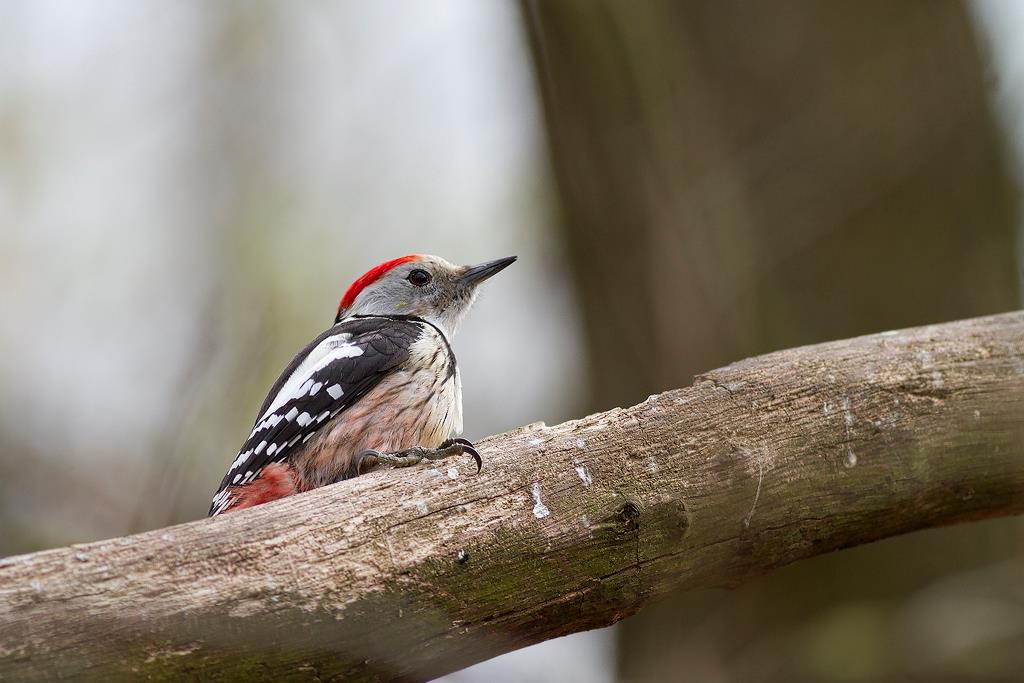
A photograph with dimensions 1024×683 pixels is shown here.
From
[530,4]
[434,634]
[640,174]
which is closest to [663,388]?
[640,174]

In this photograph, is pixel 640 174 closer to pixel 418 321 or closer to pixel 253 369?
pixel 418 321

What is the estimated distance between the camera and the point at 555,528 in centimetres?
236

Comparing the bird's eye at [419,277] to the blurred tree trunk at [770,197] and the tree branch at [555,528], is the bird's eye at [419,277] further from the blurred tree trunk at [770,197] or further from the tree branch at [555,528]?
the tree branch at [555,528]

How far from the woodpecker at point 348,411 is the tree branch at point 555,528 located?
51 cm

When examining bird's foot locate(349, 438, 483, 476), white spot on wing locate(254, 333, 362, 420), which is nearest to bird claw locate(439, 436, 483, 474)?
bird's foot locate(349, 438, 483, 476)

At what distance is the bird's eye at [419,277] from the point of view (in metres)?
4.73

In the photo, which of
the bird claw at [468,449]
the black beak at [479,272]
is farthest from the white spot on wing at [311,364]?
the bird claw at [468,449]

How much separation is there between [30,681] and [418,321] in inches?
108

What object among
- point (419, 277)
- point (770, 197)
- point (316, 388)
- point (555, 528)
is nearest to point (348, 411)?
point (316, 388)

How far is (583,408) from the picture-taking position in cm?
496

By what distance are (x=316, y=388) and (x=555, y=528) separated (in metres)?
1.41

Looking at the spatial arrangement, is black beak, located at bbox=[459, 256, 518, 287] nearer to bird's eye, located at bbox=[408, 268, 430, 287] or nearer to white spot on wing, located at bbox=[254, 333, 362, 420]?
bird's eye, located at bbox=[408, 268, 430, 287]

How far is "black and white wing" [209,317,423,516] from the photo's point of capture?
3287 mm

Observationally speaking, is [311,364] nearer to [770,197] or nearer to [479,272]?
[479,272]
